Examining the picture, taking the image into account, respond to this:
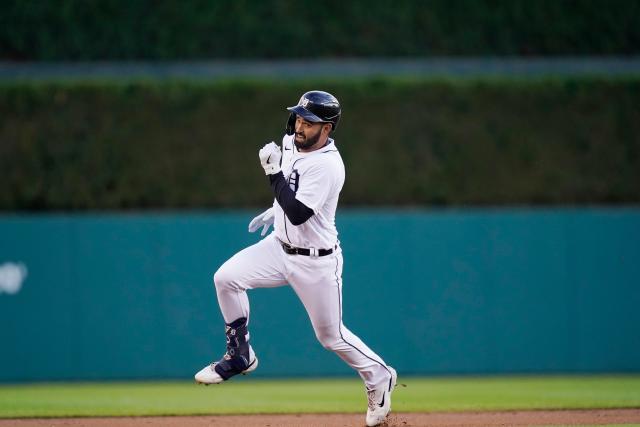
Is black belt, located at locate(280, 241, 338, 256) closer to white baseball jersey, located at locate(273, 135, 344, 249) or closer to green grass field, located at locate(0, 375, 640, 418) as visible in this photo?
white baseball jersey, located at locate(273, 135, 344, 249)

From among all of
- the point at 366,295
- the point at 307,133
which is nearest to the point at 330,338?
the point at 307,133

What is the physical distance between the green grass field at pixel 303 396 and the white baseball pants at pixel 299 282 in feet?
6.07

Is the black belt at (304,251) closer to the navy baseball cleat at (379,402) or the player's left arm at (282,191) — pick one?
the player's left arm at (282,191)

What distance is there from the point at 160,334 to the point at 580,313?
4.71 meters

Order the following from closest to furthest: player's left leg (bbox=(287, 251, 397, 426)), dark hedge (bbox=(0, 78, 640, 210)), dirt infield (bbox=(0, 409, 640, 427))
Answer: player's left leg (bbox=(287, 251, 397, 426))
dirt infield (bbox=(0, 409, 640, 427))
dark hedge (bbox=(0, 78, 640, 210))

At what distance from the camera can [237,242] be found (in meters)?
11.0

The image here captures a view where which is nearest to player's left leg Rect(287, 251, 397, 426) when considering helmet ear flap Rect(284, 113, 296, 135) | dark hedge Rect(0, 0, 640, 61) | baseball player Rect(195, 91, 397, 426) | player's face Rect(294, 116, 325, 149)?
baseball player Rect(195, 91, 397, 426)

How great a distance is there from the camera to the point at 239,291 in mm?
6090

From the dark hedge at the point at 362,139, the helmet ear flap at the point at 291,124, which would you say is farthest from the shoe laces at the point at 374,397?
the dark hedge at the point at 362,139

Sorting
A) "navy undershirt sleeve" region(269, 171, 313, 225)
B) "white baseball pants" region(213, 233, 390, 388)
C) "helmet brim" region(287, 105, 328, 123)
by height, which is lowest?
"white baseball pants" region(213, 233, 390, 388)

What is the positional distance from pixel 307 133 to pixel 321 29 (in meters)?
8.25

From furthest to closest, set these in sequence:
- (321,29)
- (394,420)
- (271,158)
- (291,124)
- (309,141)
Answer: (321,29), (394,420), (291,124), (309,141), (271,158)

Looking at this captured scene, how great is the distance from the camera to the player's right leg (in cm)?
603

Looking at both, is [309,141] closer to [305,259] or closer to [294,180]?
[294,180]
